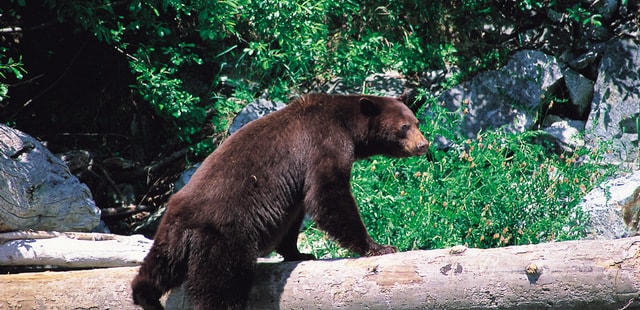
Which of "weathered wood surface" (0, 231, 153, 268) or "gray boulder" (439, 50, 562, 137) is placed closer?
"weathered wood surface" (0, 231, 153, 268)

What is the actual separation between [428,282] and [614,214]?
345 centimetres

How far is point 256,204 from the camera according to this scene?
17.5ft

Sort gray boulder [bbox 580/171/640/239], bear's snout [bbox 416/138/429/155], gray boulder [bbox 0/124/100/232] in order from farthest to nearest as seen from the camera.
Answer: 1. gray boulder [bbox 580/171/640/239]
2. gray boulder [bbox 0/124/100/232]
3. bear's snout [bbox 416/138/429/155]

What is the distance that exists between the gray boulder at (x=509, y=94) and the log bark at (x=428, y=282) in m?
5.08

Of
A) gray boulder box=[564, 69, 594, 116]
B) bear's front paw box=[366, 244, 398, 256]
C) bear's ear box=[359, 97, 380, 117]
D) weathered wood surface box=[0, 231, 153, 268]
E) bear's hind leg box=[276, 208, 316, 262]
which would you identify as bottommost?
weathered wood surface box=[0, 231, 153, 268]

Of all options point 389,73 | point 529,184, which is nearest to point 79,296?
point 529,184

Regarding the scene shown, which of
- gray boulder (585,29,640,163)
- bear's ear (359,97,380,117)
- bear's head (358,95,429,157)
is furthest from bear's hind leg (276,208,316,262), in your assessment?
gray boulder (585,29,640,163)

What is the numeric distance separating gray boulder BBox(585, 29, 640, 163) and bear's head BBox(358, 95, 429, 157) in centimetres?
388

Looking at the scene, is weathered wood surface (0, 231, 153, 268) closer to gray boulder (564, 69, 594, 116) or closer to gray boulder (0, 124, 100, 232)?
gray boulder (0, 124, 100, 232)

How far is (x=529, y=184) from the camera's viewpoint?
24.4 feet

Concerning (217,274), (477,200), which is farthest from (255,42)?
(217,274)

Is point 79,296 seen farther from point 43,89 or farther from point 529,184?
point 43,89

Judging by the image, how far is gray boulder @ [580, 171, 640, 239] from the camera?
728cm

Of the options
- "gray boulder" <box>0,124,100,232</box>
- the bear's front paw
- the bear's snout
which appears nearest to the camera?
the bear's front paw
